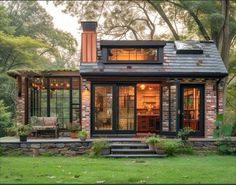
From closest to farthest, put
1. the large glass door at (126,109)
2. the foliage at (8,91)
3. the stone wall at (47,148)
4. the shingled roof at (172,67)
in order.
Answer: the stone wall at (47,148) → the shingled roof at (172,67) → the large glass door at (126,109) → the foliage at (8,91)

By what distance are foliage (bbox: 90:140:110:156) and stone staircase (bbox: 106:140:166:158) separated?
33 cm

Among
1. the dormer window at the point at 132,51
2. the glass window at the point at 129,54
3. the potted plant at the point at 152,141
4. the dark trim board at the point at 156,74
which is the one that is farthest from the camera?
the glass window at the point at 129,54

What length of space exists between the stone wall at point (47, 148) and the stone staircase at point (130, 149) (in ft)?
3.11

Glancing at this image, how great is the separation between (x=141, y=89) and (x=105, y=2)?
7.38 metres

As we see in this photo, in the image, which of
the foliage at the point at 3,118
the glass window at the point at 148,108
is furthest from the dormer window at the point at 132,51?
the foliage at the point at 3,118

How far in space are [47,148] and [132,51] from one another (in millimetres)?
4868

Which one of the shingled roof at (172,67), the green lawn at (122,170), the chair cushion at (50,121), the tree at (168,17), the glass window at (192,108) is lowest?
the green lawn at (122,170)

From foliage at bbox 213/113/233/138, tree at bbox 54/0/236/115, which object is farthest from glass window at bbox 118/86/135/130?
tree at bbox 54/0/236/115

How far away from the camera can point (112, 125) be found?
54.3 ft

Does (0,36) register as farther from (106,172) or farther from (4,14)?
(106,172)

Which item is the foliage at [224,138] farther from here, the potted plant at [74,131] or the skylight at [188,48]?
the potted plant at [74,131]

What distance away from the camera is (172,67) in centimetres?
1675

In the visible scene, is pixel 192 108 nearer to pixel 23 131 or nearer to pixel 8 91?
pixel 23 131

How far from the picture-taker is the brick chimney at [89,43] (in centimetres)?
1695
